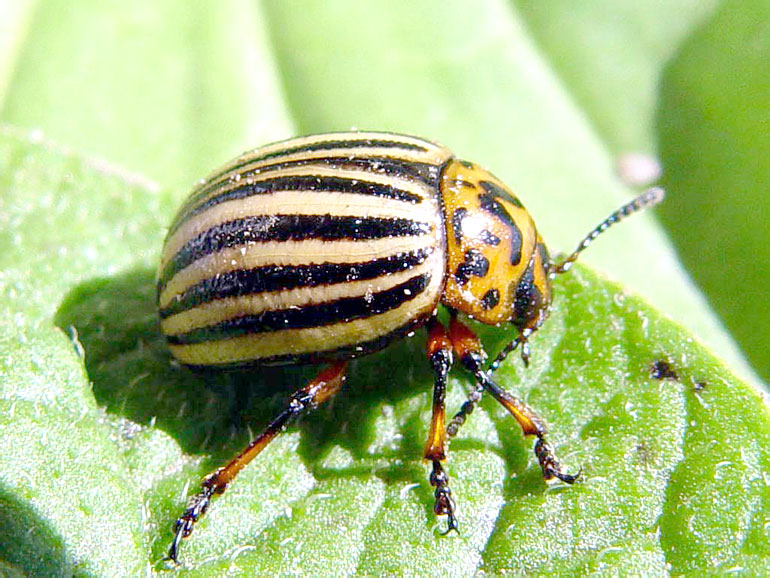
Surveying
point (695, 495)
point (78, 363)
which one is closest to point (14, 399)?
point (78, 363)

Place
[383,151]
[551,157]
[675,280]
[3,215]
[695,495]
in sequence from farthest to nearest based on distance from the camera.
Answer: [551,157], [675,280], [3,215], [383,151], [695,495]

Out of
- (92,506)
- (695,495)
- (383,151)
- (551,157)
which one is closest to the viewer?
(695,495)

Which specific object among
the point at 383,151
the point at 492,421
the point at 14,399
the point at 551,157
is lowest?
the point at 551,157

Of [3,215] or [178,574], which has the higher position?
[3,215]

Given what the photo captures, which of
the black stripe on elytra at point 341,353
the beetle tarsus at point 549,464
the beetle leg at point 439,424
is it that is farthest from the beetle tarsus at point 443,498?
the black stripe on elytra at point 341,353

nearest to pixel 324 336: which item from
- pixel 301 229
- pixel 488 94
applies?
pixel 301 229

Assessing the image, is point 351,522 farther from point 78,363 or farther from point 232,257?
point 78,363

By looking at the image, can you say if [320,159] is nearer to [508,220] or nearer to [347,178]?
[347,178]

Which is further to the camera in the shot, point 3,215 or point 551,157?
point 551,157
